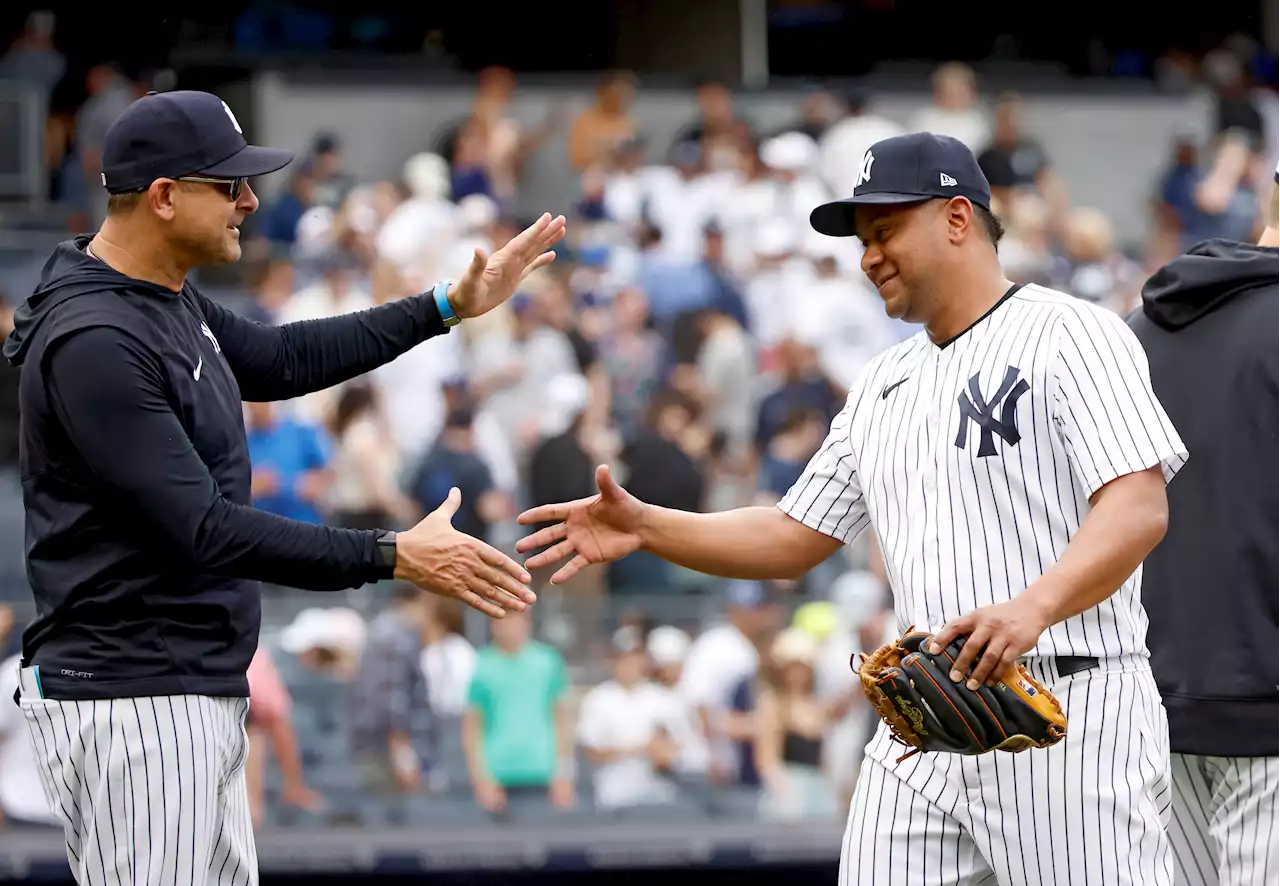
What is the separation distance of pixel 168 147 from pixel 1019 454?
70.7 inches

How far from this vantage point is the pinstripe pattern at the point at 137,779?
362 cm

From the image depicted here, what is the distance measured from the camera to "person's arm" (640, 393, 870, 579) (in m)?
4.12

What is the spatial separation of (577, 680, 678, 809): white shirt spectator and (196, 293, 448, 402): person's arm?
460 cm

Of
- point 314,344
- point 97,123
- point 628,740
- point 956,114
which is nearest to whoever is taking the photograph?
point 314,344

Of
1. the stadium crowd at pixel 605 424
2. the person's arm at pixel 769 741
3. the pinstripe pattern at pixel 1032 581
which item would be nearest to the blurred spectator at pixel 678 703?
the stadium crowd at pixel 605 424

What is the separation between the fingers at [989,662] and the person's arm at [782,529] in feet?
2.64

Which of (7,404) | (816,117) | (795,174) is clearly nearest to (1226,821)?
(7,404)

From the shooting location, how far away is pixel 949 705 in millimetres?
3471

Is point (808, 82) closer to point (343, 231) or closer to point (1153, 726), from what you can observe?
point (343, 231)

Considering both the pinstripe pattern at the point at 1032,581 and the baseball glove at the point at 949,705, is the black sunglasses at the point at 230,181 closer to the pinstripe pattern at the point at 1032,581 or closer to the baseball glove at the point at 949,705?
the pinstripe pattern at the point at 1032,581

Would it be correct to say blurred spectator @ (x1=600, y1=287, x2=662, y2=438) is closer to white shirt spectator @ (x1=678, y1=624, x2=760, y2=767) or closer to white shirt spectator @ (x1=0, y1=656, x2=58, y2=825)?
white shirt spectator @ (x1=678, y1=624, x2=760, y2=767)

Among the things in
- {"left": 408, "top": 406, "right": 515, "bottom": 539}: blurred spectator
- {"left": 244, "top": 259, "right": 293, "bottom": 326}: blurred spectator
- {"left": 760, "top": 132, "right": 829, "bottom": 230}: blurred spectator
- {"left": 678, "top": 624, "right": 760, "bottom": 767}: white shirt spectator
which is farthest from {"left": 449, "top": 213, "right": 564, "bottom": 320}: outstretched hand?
{"left": 760, "top": 132, "right": 829, "bottom": 230}: blurred spectator

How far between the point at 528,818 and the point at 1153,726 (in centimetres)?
528

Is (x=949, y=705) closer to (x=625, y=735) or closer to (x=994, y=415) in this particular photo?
(x=994, y=415)
